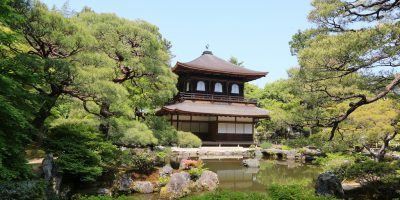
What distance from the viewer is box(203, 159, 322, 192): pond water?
43.5ft

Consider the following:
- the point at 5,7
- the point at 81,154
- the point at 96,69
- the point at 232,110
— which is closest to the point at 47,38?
the point at 96,69

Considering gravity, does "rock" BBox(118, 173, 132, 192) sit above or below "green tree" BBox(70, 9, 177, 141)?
below

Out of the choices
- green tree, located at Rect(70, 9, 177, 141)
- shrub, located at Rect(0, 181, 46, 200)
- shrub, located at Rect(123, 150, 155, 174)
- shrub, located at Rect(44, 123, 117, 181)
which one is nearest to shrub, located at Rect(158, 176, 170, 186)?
shrub, located at Rect(123, 150, 155, 174)

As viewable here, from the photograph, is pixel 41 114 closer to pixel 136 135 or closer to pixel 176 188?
pixel 136 135

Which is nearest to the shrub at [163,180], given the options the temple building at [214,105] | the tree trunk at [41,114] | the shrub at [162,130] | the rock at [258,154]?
the shrub at [162,130]

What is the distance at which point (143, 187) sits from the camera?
36.6 ft

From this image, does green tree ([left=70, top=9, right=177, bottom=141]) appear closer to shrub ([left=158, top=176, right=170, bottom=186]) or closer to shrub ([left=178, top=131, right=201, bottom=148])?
shrub ([left=178, top=131, right=201, bottom=148])

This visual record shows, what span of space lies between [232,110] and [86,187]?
61.0 feet

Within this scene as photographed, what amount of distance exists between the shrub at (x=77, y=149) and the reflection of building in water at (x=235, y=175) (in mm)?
5512

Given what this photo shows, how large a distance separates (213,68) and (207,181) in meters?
17.3

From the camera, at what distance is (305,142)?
11.5m

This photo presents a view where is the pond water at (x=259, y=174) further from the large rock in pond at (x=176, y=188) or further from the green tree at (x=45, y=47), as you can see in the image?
the green tree at (x=45, y=47)

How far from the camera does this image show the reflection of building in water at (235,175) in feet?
43.5

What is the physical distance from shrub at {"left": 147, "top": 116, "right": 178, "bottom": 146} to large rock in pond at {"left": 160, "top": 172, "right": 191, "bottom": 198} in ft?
7.06
